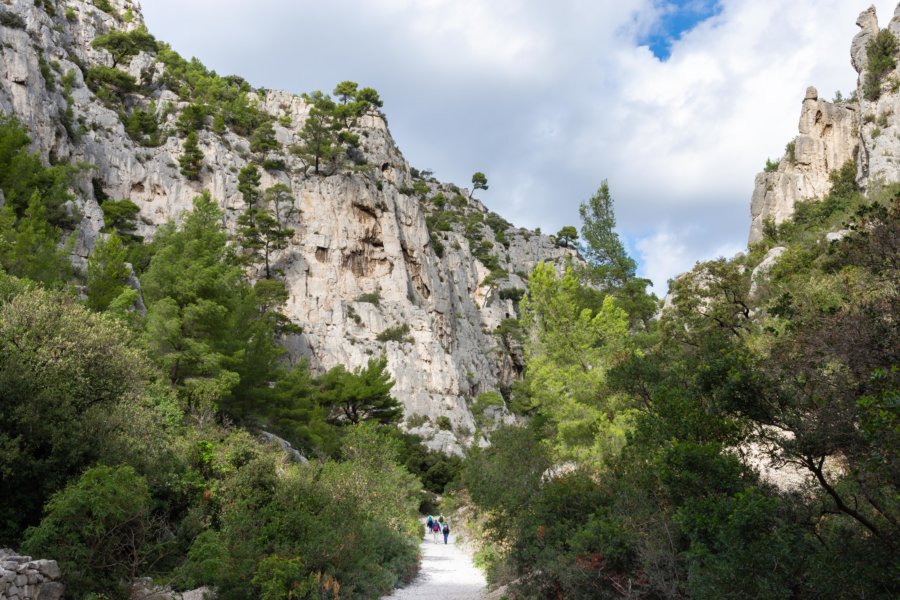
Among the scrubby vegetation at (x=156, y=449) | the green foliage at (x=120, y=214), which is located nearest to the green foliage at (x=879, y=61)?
the scrubby vegetation at (x=156, y=449)

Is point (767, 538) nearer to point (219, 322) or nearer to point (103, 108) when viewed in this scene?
point (219, 322)

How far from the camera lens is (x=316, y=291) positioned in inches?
2077

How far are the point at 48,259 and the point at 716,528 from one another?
2467cm

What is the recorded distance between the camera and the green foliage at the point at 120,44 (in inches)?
2355

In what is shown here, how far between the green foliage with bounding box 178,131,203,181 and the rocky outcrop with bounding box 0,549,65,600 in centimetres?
4961

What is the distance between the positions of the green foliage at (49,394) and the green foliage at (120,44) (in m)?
57.6

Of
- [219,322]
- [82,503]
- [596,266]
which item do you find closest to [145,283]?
[219,322]

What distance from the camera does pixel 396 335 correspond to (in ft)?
172

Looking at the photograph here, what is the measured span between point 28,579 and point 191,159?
5123 cm

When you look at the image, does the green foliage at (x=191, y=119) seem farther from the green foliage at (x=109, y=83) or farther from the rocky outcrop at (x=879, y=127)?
the rocky outcrop at (x=879, y=127)

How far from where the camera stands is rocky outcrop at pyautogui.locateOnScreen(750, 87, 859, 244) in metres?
44.0

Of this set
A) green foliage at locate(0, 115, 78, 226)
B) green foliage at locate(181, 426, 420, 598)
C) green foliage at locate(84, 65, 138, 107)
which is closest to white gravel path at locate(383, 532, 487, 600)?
green foliage at locate(181, 426, 420, 598)

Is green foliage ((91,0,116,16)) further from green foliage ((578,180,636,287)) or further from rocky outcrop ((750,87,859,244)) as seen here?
rocky outcrop ((750,87,859,244))

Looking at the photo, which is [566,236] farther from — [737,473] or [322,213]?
[737,473]
